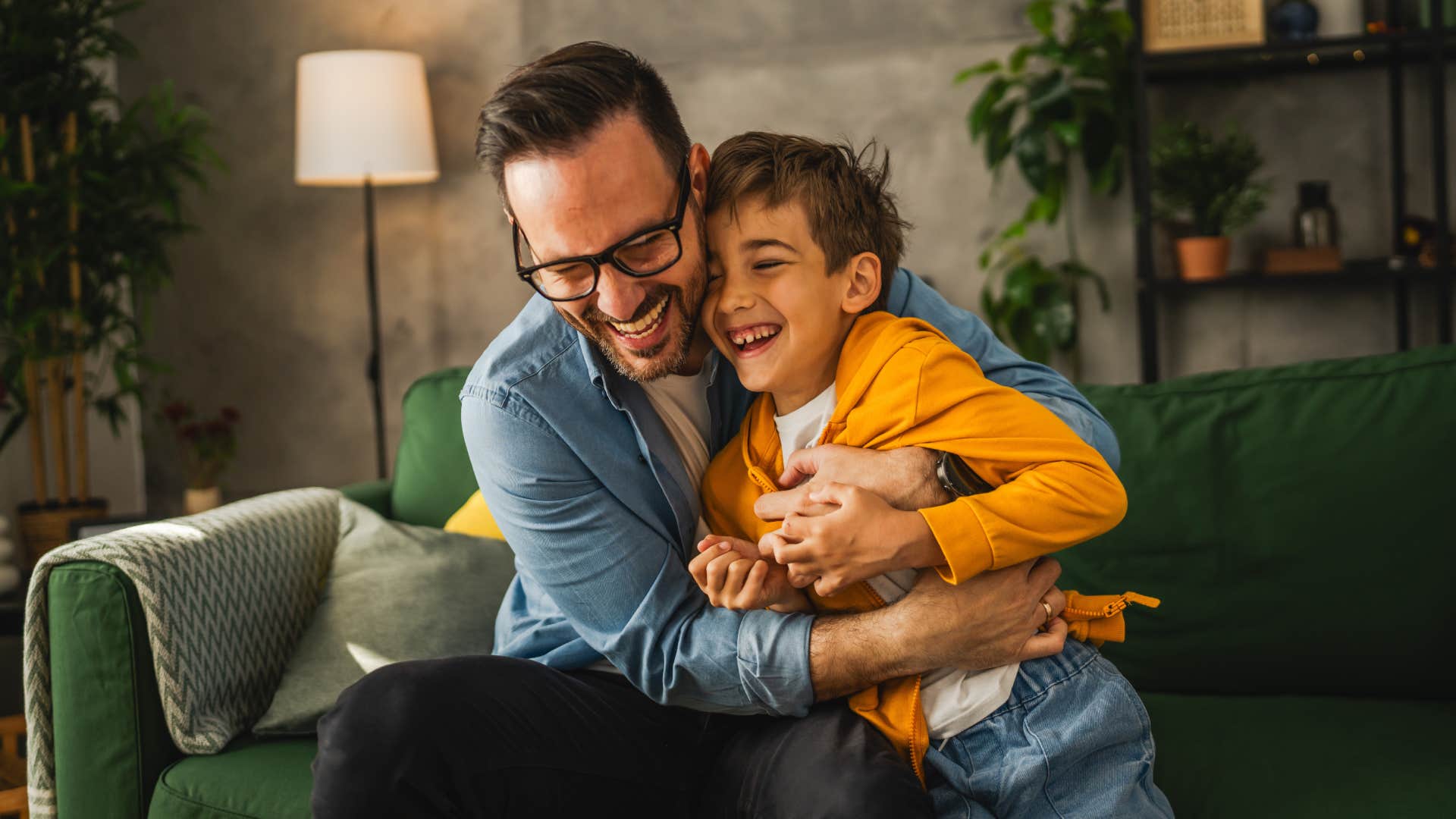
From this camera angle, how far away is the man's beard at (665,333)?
1325 mm

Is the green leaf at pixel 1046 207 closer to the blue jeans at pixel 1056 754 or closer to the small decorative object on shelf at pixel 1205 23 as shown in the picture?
the small decorative object on shelf at pixel 1205 23

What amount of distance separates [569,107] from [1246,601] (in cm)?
123

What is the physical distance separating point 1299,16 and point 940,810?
8.25ft

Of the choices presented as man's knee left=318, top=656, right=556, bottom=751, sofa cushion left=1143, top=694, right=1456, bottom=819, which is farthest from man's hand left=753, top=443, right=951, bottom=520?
sofa cushion left=1143, top=694, right=1456, bottom=819

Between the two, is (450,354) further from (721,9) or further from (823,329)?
(823,329)

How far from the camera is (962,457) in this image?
48.3 inches

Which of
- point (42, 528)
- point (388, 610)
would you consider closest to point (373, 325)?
point (42, 528)

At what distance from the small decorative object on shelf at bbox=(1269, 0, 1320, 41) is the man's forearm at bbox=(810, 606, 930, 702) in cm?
237

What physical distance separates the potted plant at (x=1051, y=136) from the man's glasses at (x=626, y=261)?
201 cm

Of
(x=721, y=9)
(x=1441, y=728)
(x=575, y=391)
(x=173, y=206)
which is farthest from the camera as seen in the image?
Result: (x=721, y=9)

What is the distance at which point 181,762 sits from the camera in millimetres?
1689

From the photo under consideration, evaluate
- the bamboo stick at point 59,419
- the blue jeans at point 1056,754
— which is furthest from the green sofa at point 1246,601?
the bamboo stick at point 59,419

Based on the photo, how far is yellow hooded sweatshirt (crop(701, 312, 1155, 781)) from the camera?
45.6 inches

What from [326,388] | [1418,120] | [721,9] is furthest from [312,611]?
[1418,120]
